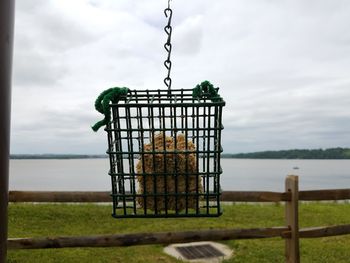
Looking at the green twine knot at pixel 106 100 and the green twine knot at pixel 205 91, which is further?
the green twine knot at pixel 205 91

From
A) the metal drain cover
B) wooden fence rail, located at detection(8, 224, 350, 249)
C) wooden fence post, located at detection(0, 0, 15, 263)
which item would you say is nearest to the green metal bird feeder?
wooden fence post, located at detection(0, 0, 15, 263)

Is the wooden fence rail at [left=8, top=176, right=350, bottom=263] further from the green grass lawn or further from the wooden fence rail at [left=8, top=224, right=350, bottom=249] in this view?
the green grass lawn

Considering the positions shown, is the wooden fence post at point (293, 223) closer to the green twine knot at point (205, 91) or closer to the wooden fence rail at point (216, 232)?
the wooden fence rail at point (216, 232)

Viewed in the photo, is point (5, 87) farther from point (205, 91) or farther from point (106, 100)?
point (205, 91)

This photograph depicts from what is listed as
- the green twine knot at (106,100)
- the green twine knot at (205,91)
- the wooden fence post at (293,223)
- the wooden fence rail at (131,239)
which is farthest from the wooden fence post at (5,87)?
the wooden fence post at (293,223)

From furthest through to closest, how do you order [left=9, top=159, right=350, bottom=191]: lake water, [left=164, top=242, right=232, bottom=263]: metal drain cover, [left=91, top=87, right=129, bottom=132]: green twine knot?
[left=9, top=159, right=350, bottom=191]: lake water → [left=164, top=242, right=232, bottom=263]: metal drain cover → [left=91, top=87, right=129, bottom=132]: green twine knot

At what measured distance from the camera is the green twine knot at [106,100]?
187 cm

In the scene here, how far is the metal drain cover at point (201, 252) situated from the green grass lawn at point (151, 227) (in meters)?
0.15

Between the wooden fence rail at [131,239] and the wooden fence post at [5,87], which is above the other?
the wooden fence post at [5,87]

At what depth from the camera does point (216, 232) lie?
4422 millimetres

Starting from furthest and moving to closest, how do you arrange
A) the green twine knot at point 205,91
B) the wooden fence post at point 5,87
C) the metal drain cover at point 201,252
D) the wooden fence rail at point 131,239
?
the metal drain cover at point 201,252
the wooden fence rail at point 131,239
the green twine knot at point 205,91
the wooden fence post at point 5,87

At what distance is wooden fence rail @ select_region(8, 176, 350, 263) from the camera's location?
4.28 metres

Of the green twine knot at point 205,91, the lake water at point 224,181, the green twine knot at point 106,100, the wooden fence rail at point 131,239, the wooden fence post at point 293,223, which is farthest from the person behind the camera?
the lake water at point 224,181

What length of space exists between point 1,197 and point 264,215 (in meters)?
8.89
